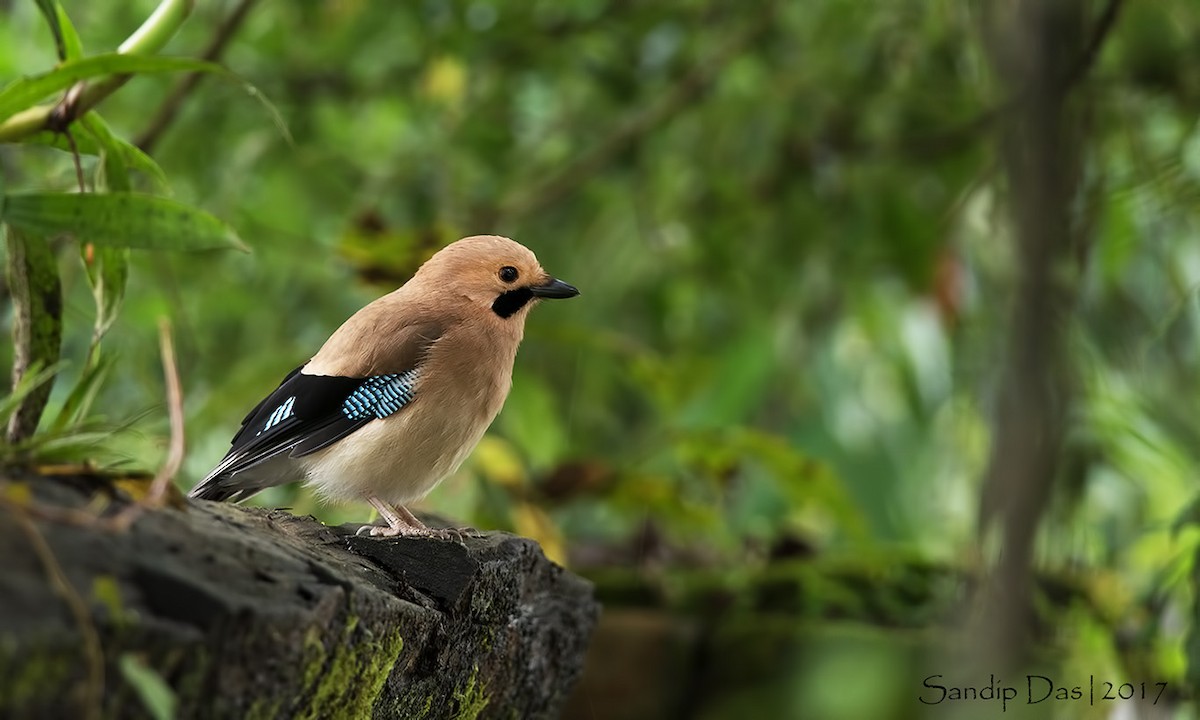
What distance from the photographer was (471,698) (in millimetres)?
1722

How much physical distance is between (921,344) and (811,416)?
0.52 meters

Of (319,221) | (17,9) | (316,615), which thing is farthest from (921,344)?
(316,615)

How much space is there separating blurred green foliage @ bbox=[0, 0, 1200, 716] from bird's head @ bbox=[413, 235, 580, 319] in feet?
3.69

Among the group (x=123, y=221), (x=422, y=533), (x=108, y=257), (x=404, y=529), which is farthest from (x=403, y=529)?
(x=123, y=221)

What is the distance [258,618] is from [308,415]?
0.86 metres

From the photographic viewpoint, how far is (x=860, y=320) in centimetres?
439

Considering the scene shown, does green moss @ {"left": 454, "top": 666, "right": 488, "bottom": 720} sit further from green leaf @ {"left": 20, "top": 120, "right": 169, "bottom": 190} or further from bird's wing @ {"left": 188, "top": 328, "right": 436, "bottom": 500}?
green leaf @ {"left": 20, "top": 120, "right": 169, "bottom": 190}

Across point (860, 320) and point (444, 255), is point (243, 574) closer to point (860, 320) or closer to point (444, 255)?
point (444, 255)

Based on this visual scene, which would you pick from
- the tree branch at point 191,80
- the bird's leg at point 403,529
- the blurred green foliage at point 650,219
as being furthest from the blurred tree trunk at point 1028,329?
the tree branch at point 191,80

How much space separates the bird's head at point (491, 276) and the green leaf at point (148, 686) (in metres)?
1.19

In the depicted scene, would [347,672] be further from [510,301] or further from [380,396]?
[510,301]

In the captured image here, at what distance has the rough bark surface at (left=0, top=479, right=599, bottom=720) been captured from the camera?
1.04m

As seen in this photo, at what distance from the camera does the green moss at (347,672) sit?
1273 mm

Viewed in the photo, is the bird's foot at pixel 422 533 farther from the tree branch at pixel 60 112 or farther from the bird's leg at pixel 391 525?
the tree branch at pixel 60 112
